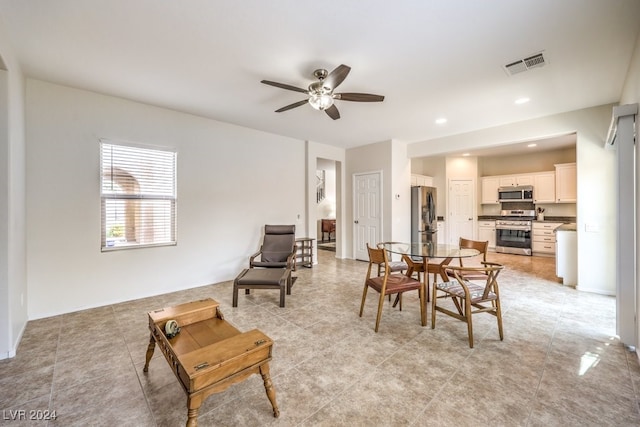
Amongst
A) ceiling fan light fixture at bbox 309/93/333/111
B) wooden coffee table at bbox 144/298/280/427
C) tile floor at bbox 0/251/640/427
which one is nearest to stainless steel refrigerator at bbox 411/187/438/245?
tile floor at bbox 0/251/640/427

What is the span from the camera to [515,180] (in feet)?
23.7

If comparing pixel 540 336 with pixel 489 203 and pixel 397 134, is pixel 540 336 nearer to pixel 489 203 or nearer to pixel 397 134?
pixel 397 134

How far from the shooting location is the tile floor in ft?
5.33

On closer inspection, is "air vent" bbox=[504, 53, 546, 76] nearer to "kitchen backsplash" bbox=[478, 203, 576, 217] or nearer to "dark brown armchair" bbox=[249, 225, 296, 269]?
"dark brown armchair" bbox=[249, 225, 296, 269]

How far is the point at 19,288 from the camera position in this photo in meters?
2.62

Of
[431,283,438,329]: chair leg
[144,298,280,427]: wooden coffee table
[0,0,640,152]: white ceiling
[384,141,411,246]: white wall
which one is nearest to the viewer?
[144,298,280,427]: wooden coffee table

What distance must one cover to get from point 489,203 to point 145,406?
8.76m

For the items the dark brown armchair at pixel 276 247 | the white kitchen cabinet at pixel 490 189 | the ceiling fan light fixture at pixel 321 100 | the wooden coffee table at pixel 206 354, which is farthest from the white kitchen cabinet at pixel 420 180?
the wooden coffee table at pixel 206 354

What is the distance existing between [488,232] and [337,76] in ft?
23.6

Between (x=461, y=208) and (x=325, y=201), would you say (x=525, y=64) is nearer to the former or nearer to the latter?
(x=461, y=208)

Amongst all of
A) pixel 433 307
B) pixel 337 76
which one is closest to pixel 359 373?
pixel 433 307

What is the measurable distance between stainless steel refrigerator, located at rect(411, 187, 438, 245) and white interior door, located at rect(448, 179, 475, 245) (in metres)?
1.53

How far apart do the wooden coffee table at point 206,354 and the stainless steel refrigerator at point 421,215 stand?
5.16 meters

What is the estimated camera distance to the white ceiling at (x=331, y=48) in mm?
1977
